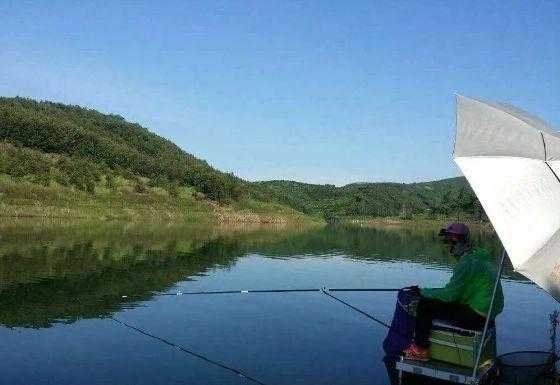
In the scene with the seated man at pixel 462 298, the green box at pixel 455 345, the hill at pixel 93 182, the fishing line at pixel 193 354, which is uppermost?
the hill at pixel 93 182

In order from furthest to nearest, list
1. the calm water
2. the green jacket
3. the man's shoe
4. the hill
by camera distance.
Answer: the hill
the calm water
the man's shoe
the green jacket

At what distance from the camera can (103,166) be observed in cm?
12850

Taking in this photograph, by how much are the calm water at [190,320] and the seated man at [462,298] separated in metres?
3.13

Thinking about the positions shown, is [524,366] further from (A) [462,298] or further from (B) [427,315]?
(B) [427,315]

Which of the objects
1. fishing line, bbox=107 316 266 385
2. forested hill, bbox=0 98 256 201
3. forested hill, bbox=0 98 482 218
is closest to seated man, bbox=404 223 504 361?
fishing line, bbox=107 316 266 385

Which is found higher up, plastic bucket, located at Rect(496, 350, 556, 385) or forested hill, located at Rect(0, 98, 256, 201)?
forested hill, located at Rect(0, 98, 256, 201)

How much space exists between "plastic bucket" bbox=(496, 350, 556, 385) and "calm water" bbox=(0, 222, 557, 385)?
3560 mm

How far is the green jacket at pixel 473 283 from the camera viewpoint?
33.3ft

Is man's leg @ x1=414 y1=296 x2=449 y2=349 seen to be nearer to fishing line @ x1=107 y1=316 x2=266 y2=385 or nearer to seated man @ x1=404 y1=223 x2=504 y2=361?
seated man @ x1=404 y1=223 x2=504 y2=361

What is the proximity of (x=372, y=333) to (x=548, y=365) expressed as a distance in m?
8.44

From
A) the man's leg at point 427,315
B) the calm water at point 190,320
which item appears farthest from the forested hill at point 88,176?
the man's leg at point 427,315

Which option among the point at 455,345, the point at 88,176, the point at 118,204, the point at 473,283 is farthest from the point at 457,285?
the point at 88,176

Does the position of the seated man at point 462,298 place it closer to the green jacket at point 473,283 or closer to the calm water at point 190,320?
the green jacket at point 473,283

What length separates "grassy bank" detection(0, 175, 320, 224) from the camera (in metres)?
80.8
